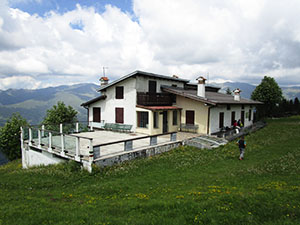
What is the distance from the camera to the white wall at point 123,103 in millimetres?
21172

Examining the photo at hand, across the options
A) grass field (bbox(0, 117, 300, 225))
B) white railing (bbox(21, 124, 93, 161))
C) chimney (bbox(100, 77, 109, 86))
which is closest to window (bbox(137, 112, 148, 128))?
white railing (bbox(21, 124, 93, 161))

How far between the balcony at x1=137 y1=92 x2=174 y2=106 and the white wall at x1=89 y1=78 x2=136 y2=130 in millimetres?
805

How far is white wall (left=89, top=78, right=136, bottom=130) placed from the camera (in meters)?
21.2

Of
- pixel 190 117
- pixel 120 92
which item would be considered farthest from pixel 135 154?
pixel 120 92

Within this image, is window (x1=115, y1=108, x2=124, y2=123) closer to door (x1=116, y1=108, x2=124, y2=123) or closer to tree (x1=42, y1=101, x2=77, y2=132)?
door (x1=116, y1=108, x2=124, y2=123)

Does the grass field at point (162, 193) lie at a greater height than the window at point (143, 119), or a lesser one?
lesser

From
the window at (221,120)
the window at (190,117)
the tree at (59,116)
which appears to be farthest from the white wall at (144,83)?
the tree at (59,116)

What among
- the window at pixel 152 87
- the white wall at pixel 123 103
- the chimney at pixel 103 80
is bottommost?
the white wall at pixel 123 103

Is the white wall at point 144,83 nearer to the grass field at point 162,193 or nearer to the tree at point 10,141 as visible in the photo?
the grass field at point 162,193

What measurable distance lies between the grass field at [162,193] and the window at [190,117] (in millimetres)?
8218

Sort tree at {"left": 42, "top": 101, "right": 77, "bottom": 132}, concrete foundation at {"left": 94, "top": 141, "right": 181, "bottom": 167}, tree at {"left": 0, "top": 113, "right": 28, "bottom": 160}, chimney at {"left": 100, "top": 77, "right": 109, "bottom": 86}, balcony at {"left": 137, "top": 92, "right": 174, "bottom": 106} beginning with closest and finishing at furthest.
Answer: concrete foundation at {"left": 94, "top": 141, "right": 181, "bottom": 167} → balcony at {"left": 137, "top": 92, "right": 174, "bottom": 106} → chimney at {"left": 100, "top": 77, "right": 109, "bottom": 86} → tree at {"left": 42, "top": 101, "right": 77, "bottom": 132} → tree at {"left": 0, "top": 113, "right": 28, "bottom": 160}

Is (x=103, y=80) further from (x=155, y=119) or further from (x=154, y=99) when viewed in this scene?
(x=155, y=119)

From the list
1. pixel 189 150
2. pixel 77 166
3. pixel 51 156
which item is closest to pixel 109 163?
pixel 77 166

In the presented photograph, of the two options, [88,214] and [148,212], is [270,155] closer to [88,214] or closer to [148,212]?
[148,212]
